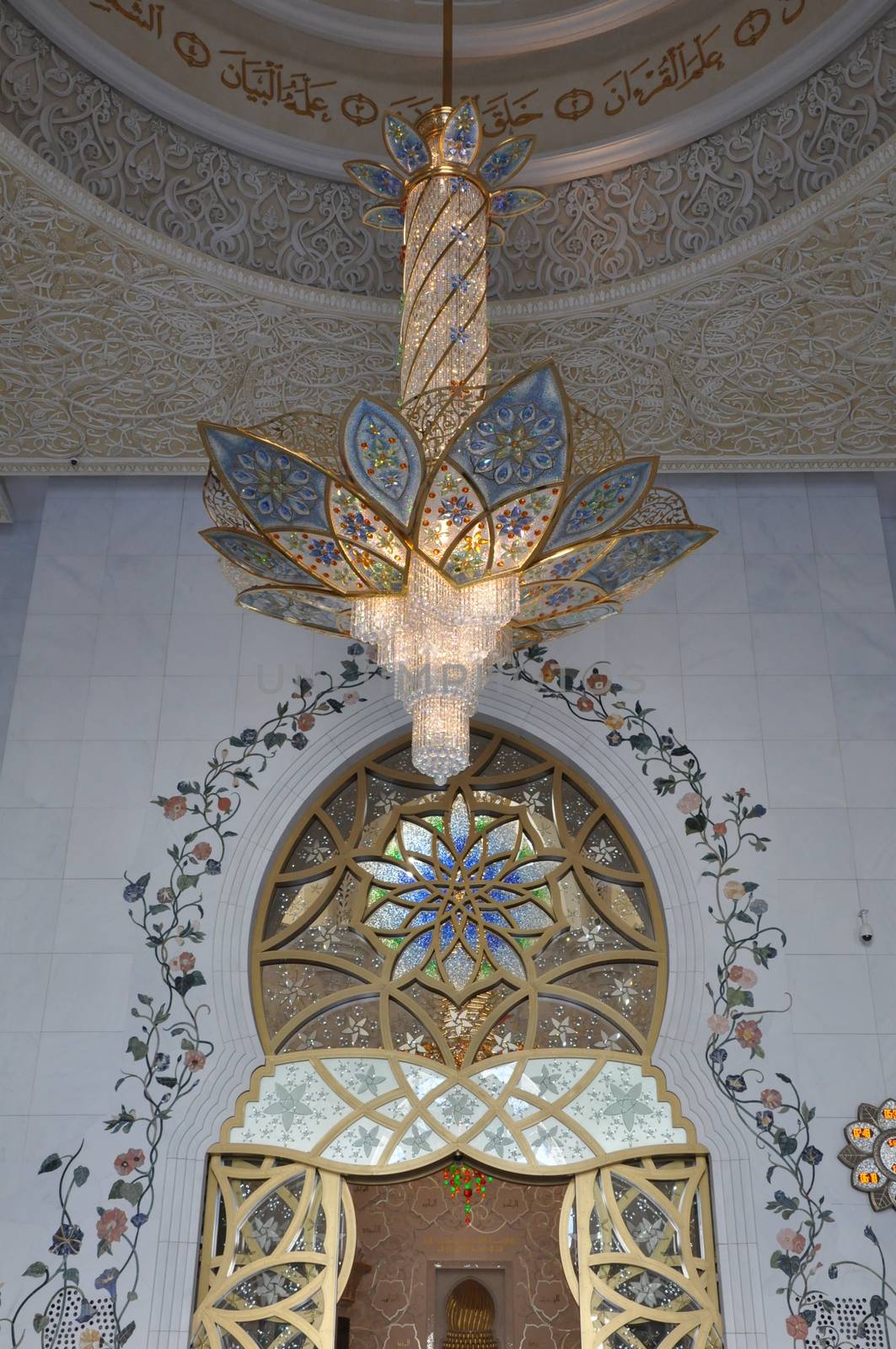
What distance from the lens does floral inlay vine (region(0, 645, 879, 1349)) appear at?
379 centimetres

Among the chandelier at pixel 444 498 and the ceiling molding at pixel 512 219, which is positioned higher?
the ceiling molding at pixel 512 219

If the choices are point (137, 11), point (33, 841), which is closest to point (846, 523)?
point (137, 11)

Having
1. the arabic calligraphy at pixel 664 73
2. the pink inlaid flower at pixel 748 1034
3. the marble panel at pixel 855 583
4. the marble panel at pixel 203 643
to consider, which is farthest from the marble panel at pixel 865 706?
the marble panel at pixel 203 643

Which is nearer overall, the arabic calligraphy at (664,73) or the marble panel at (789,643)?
the arabic calligraphy at (664,73)

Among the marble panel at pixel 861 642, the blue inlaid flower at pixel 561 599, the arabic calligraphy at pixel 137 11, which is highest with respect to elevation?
the arabic calligraphy at pixel 137 11

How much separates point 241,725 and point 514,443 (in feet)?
7.94

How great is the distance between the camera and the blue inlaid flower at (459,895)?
445 centimetres

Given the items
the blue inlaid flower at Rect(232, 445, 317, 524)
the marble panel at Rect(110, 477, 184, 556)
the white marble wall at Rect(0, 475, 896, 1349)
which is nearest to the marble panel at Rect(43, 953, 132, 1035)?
the white marble wall at Rect(0, 475, 896, 1349)

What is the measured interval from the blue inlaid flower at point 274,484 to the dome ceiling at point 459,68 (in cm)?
219

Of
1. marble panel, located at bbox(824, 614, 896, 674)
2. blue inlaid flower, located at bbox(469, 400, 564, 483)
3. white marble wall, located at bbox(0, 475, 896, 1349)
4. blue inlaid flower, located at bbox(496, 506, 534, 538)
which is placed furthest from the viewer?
marble panel, located at bbox(824, 614, 896, 674)

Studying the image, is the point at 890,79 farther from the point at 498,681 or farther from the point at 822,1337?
the point at 822,1337

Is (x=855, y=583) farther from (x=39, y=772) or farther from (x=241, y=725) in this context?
(x=39, y=772)

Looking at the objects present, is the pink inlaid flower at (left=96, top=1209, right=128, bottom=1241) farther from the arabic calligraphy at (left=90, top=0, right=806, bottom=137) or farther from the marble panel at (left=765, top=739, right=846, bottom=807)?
the arabic calligraphy at (left=90, top=0, right=806, bottom=137)

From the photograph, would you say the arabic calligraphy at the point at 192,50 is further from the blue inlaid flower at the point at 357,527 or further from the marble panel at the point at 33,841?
the marble panel at the point at 33,841
